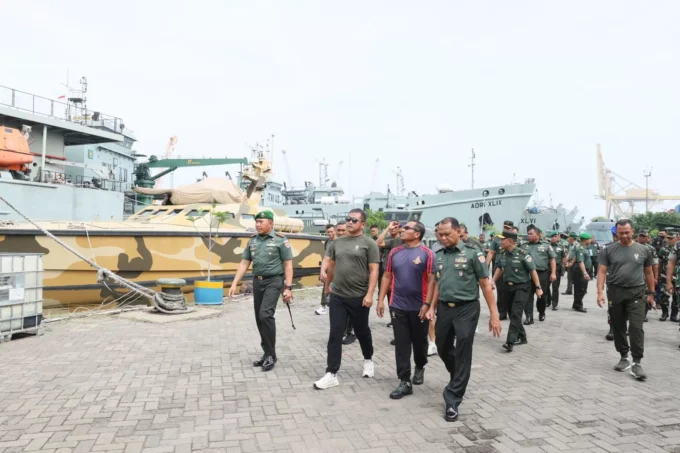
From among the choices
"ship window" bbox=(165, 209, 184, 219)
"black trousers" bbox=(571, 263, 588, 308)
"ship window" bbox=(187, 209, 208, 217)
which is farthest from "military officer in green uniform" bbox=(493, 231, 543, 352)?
"ship window" bbox=(165, 209, 184, 219)

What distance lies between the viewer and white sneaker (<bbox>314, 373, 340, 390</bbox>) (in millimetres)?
4434

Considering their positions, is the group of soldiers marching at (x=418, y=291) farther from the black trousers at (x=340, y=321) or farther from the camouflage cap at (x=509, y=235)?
the camouflage cap at (x=509, y=235)

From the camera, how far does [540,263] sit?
8656 mm

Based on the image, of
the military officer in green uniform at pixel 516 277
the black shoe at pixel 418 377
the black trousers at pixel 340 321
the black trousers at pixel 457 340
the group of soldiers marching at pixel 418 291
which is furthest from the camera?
the military officer in green uniform at pixel 516 277

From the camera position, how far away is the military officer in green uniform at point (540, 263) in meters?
8.13

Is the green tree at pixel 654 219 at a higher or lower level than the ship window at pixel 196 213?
higher

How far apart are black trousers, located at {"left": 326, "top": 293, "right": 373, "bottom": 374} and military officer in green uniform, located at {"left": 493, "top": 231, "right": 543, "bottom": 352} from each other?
96.4 inches

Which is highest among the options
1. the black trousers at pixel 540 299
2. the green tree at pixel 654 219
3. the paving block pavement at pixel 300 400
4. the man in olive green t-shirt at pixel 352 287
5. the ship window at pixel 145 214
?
the green tree at pixel 654 219

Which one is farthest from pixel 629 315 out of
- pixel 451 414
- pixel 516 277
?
pixel 451 414

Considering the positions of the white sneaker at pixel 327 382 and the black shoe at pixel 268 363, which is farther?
the black shoe at pixel 268 363

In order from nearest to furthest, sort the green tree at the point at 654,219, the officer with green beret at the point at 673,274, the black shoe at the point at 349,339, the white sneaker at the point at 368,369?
the white sneaker at the point at 368,369, the black shoe at the point at 349,339, the officer with green beret at the point at 673,274, the green tree at the point at 654,219

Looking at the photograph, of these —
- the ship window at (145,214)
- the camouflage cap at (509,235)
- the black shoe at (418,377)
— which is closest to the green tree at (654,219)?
the camouflage cap at (509,235)

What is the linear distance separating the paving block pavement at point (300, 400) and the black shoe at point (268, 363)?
0.08m

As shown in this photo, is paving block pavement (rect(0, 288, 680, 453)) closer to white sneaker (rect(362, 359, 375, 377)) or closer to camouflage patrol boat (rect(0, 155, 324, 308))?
white sneaker (rect(362, 359, 375, 377))
